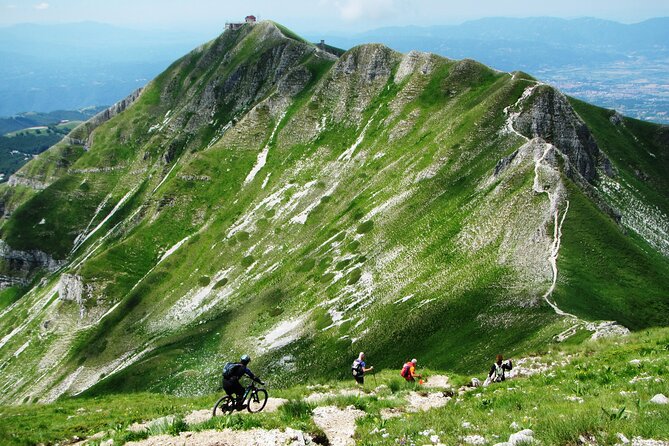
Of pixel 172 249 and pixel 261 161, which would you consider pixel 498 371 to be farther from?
pixel 261 161

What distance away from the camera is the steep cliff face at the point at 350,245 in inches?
2432

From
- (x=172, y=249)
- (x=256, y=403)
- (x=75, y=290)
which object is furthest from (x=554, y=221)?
(x=75, y=290)

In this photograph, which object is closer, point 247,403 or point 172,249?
point 247,403

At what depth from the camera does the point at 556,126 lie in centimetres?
10325

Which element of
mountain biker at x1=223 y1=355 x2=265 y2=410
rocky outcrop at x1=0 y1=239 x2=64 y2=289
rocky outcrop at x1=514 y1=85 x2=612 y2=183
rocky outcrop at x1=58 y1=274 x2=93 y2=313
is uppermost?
rocky outcrop at x1=514 y1=85 x2=612 y2=183

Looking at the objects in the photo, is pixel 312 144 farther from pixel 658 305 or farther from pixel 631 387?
pixel 631 387

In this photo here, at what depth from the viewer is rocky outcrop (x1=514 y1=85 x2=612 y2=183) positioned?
101 meters

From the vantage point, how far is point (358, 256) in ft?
295

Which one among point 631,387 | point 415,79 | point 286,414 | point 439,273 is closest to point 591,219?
point 439,273

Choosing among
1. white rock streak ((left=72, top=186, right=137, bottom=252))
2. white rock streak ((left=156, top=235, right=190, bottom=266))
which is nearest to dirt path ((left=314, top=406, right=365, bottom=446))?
white rock streak ((left=156, top=235, right=190, bottom=266))

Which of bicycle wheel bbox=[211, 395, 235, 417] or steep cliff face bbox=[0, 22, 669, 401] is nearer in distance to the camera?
bicycle wheel bbox=[211, 395, 235, 417]

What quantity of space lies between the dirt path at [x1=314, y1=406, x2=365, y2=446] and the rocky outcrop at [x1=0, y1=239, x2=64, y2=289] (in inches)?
7940

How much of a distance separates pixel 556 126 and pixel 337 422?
100276 mm

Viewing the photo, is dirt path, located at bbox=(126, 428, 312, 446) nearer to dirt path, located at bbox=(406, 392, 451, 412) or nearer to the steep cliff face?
dirt path, located at bbox=(406, 392, 451, 412)
